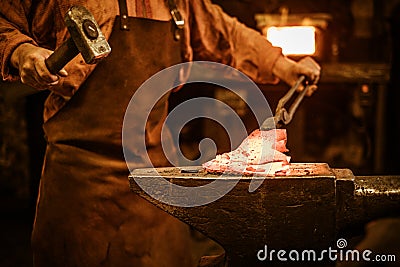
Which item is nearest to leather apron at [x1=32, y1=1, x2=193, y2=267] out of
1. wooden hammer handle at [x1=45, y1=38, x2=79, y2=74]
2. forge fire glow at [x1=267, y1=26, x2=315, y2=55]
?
wooden hammer handle at [x1=45, y1=38, x2=79, y2=74]

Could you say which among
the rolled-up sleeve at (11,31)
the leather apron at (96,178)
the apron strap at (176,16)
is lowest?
the leather apron at (96,178)

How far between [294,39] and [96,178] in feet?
10.7

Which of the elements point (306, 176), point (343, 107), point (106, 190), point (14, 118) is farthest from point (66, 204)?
point (343, 107)

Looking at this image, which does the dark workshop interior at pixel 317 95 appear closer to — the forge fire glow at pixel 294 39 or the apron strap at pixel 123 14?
the forge fire glow at pixel 294 39

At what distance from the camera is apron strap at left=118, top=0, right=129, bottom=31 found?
297cm

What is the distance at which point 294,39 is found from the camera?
5664 mm

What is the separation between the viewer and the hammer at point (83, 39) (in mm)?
2273

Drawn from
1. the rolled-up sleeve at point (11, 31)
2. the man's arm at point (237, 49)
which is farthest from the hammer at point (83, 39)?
the man's arm at point (237, 49)

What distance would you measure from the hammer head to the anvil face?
493mm

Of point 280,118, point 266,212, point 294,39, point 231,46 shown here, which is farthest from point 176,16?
point 294,39

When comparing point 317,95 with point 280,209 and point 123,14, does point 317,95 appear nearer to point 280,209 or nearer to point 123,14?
point 123,14

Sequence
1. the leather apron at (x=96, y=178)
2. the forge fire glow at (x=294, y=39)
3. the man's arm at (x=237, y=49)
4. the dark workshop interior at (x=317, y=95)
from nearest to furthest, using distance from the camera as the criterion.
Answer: the leather apron at (x=96, y=178) < the man's arm at (x=237, y=49) < the forge fire glow at (x=294, y=39) < the dark workshop interior at (x=317, y=95)

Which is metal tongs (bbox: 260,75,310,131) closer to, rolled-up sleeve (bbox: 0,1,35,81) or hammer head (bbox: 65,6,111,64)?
hammer head (bbox: 65,6,111,64)

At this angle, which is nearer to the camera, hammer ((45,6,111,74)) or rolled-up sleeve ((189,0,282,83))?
hammer ((45,6,111,74))
